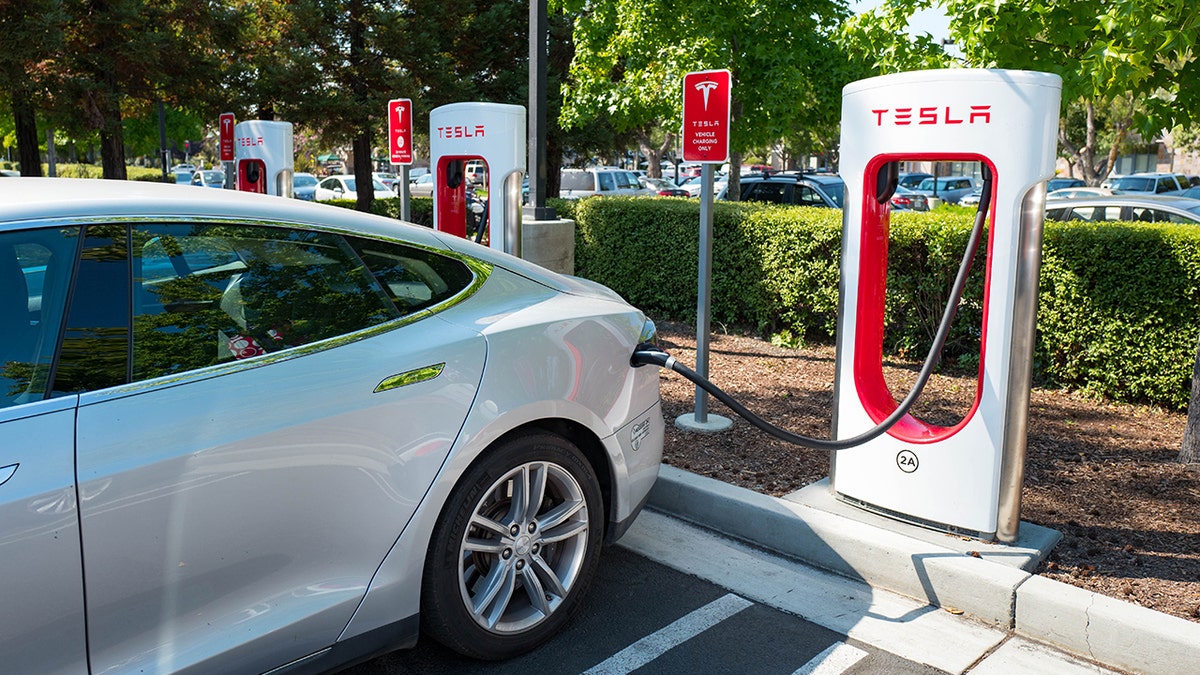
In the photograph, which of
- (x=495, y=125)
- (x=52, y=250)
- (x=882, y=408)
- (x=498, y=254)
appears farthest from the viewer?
(x=495, y=125)

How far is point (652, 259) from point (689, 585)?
6.18 metres

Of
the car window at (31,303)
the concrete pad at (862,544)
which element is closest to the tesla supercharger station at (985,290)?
the concrete pad at (862,544)

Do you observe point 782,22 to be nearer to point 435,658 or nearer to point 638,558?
point 638,558

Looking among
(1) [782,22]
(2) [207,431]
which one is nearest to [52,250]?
(2) [207,431]

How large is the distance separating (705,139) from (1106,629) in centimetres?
338

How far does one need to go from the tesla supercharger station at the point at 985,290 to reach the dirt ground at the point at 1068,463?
0.47 meters

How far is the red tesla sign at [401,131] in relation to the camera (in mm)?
9836

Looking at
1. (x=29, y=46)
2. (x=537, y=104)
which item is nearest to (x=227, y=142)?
(x=29, y=46)

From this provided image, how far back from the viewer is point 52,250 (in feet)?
8.68

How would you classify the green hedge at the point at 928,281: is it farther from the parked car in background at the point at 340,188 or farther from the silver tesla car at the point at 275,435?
the parked car in background at the point at 340,188

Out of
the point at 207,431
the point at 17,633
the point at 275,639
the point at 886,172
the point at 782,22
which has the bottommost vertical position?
the point at 275,639

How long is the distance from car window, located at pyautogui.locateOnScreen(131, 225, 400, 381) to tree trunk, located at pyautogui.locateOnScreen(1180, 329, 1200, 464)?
4.43 meters

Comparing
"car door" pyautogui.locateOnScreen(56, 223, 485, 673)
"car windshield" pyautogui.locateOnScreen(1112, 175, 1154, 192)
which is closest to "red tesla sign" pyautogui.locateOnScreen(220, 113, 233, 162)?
"car door" pyautogui.locateOnScreen(56, 223, 485, 673)

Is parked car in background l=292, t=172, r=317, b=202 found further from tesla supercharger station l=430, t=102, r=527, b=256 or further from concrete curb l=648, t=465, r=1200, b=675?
concrete curb l=648, t=465, r=1200, b=675
